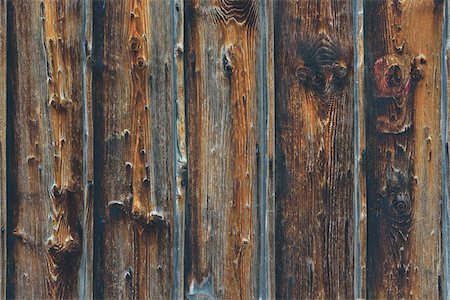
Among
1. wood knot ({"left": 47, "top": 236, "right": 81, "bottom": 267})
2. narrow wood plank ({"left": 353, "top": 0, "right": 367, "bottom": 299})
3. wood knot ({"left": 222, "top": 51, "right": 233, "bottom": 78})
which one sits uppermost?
wood knot ({"left": 222, "top": 51, "right": 233, "bottom": 78})

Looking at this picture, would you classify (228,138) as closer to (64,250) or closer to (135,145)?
(135,145)

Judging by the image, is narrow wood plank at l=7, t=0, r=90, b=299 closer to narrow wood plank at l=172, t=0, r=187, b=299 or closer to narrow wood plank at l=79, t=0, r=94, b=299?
narrow wood plank at l=79, t=0, r=94, b=299

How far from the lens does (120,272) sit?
160cm

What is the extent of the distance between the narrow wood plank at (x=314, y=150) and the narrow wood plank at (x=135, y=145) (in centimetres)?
33

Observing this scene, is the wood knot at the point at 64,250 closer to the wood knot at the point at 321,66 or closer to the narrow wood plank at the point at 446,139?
the wood knot at the point at 321,66

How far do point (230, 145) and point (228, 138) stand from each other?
0.07 feet

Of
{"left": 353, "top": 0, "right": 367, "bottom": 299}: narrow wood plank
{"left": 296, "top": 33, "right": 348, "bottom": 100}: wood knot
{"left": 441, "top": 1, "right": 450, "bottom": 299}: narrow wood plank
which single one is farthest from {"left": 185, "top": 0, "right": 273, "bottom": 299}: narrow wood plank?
{"left": 441, "top": 1, "right": 450, "bottom": 299}: narrow wood plank

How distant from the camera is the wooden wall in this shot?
1.56m

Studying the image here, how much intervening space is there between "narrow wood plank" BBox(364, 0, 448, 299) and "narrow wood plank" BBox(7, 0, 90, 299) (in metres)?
0.85

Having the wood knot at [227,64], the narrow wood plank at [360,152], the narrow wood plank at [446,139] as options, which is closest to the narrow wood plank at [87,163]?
the wood knot at [227,64]

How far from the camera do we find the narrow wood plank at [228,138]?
1.57 meters

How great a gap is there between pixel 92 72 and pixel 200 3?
377mm

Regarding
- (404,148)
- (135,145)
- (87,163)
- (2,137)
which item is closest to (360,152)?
(404,148)

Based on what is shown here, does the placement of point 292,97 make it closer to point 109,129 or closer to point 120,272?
point 109,129
